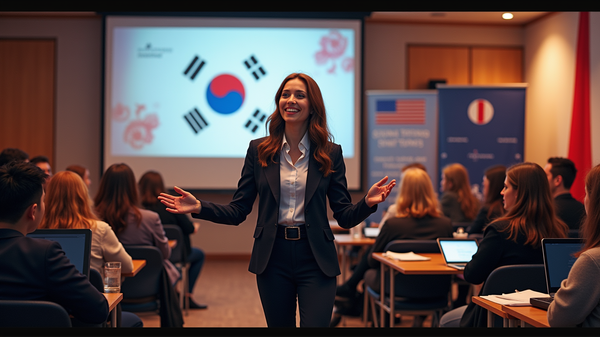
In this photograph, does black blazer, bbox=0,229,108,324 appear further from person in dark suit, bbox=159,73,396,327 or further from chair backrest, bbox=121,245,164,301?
chair backrest, bbox=121,245,164,301

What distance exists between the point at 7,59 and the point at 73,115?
49.8 inches

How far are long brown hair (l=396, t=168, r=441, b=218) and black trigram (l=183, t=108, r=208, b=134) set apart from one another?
172 inches

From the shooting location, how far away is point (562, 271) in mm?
2193

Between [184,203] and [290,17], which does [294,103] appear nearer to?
→ [184,203]

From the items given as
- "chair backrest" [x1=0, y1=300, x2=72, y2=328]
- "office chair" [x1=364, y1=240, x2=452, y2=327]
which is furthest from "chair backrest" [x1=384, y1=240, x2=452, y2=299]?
"chair backrest" [x1=0, y1=300, x2=72, y2=328]

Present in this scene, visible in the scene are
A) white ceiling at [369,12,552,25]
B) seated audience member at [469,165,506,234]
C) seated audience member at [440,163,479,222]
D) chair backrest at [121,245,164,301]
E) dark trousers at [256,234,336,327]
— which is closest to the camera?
dark trousers at [256,234,336,327]

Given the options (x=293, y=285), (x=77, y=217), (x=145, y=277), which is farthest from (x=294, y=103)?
(x=145, y=277)

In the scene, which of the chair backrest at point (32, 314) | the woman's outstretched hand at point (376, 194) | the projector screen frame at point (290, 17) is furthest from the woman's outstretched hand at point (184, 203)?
the projector screen frame at point (290, 17)

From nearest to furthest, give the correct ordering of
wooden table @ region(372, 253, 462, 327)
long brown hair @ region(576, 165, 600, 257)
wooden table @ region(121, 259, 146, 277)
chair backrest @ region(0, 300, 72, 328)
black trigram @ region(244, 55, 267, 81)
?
chair backrest @ region(0, 300, 72, 328) < long brown hair @ region(576, 165, 600, 257) < wooden table @ region(121, 259, 146, 277) < wooden table @ region(372, 253, 462, 327) < black trigram @ region(244, 55, 267, 81)

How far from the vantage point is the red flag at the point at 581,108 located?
6586mm

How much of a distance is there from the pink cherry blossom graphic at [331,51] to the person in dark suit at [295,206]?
5.47 metres

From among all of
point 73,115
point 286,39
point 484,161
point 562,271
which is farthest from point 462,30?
point 562,271

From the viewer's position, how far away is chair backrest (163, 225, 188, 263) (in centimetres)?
451

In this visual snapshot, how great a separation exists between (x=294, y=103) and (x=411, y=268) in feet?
4.84
